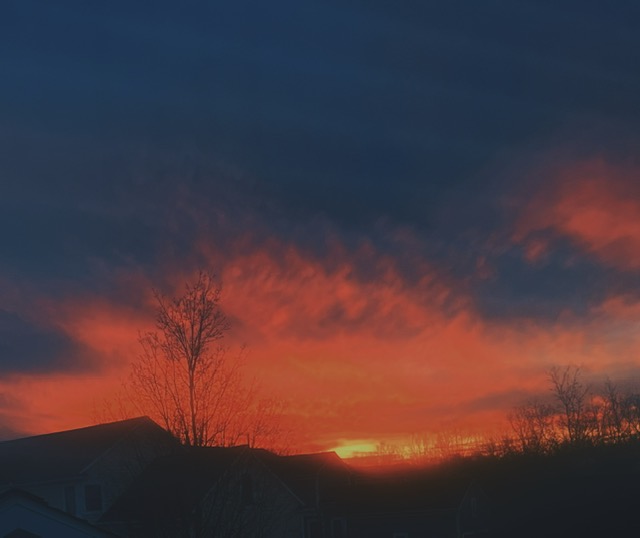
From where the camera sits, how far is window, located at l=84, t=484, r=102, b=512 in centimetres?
4056

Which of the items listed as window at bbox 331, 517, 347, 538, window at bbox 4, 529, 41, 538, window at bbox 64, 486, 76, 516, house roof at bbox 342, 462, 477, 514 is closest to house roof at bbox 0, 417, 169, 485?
window at bbox 64, 486, 76, 516

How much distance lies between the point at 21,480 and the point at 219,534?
78.3 feet

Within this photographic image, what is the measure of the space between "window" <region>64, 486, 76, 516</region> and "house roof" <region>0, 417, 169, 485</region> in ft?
2.92

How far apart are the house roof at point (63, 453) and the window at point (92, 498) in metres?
1.23

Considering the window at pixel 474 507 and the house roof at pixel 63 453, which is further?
the window at pixel 474 507

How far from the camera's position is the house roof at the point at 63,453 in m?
40.9

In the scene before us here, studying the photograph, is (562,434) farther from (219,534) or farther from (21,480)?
(219,534)

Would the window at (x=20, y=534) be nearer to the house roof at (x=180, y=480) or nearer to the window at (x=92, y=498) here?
the house roof at (x=180, y=480)

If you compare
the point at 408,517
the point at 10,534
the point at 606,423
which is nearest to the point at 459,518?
the point at 408,517

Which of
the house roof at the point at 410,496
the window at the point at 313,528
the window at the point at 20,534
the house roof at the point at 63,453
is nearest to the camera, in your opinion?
the window at the point at 20,534

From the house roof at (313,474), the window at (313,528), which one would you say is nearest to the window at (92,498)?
the house roof at (313,474)

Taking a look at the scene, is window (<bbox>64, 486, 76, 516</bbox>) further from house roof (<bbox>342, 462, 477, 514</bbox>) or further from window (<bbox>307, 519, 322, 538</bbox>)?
house roof (<bbox>342, 462, 477, 514</bbox>)

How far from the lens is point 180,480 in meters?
20.8

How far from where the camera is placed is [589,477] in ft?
194
